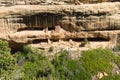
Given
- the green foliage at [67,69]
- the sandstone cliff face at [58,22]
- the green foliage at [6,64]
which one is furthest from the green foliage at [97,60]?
the green foliage at [6,64]

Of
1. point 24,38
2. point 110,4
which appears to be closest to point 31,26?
point 24,38

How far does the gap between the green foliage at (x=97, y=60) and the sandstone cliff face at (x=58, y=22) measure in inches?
66.4

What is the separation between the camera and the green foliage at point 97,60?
82.4 feet

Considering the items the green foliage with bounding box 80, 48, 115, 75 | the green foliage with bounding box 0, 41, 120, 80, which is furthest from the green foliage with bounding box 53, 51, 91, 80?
the green foliage with bounding box 80, 48, 115, 75

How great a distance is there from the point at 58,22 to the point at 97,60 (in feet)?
13.1

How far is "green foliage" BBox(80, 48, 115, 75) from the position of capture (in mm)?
25109

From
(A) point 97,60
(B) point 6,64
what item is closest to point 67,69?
(A) point 97,60

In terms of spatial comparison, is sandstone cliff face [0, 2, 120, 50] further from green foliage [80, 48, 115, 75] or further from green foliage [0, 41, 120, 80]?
green foliage [80, 48, 115, 75]

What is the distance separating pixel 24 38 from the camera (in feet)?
89.5

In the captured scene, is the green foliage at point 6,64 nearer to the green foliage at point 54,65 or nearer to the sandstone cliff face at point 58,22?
the green foliage at point 54,65

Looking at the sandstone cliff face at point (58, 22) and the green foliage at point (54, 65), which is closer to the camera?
the green foliage at point (54, 65)

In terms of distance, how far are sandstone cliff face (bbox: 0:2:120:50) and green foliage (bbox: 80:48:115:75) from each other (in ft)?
5.54

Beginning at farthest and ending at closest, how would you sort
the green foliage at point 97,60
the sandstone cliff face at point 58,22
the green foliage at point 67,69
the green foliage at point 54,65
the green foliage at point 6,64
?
1. the sandstone cliff face at point 58,22
2. the green foliage at point 97,60
3. the green foliage at point 67,69
4. the green foliage at point 54,65
5. the green foliage at point 6,64

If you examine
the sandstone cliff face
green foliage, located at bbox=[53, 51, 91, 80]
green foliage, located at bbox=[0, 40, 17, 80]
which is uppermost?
the sandstone cliff face
